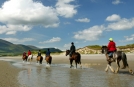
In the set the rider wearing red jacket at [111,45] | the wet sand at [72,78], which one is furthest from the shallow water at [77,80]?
the rider wearing red jacket at [111,45]

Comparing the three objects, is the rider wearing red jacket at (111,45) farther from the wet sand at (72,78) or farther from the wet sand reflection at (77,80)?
the wet sand reflection at (77,80)

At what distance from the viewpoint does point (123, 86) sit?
8.64 meters

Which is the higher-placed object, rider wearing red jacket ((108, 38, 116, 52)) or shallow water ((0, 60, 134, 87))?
rider wearing red jacket ((108, 38, 116, 52))

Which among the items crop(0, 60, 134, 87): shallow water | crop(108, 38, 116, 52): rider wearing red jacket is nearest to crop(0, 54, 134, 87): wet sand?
crop(0, 60, 134, 87): shallow water

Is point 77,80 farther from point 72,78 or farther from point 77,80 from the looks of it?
point 72,78

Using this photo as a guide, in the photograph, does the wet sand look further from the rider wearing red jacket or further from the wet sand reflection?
the rider wearing red jacket

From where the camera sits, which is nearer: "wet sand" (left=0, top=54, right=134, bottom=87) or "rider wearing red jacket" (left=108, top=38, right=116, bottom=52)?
"wet sand" (left=0, top=54, right=134, bottom=87)

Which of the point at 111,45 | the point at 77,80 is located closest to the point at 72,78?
the point at 77,80

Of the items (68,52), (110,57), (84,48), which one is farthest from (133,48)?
(110,57)

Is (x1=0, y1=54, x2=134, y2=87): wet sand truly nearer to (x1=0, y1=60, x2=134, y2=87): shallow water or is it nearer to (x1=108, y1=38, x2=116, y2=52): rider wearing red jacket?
(x1=0, y1=60, x2=134, y2=87): shallow water

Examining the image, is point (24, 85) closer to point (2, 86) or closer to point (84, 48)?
Answer: point (2, 86)

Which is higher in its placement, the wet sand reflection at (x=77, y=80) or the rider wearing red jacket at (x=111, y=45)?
the rider wearing red jacket at (x=111, y=45)

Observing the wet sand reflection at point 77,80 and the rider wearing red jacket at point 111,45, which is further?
the rider wearing red jacket at point 111,45

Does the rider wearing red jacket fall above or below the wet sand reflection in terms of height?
above
